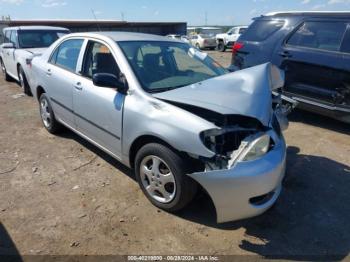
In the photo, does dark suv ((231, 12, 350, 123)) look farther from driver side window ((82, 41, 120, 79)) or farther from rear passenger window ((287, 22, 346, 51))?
driver side window ((82, 41, 120, 79))

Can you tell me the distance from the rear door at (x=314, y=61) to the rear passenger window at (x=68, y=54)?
3.55 m

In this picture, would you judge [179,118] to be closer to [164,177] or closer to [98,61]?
[164,177]

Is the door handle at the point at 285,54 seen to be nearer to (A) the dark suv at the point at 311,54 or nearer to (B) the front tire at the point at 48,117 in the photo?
(A) the dark suv at the point at 311,54

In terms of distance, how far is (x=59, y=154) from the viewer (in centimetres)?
A: 463

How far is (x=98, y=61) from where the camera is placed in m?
3.87

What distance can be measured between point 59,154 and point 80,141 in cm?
49

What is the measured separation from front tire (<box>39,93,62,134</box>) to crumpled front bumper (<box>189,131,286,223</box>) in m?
3.15

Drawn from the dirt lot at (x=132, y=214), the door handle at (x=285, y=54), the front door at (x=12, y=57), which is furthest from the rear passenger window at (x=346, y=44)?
the front door at (x=12, y=57)

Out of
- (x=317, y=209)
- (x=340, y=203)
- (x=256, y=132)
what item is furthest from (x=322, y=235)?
(x=256, y=132)

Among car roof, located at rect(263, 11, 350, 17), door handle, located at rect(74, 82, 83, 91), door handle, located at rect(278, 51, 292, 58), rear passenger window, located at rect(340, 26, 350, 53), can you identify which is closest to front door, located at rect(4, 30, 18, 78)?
door handle, located at rect(74, 82, 83, 91)

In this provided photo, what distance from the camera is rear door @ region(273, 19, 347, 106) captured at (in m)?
5.21

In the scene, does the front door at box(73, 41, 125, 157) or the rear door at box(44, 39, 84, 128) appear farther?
the rear door at box(44, 39, 84, 128)

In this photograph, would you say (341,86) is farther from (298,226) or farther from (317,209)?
(298,226)

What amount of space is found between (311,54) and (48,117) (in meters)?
4.48
